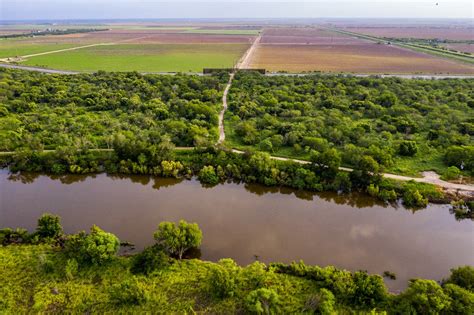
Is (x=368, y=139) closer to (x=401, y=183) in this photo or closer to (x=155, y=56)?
(x=401, y=183)

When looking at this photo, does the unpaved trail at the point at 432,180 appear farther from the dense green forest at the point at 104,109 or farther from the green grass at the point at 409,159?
the dense green forest at the point at 104,109

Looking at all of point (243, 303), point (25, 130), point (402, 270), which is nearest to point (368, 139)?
point (402, 270)

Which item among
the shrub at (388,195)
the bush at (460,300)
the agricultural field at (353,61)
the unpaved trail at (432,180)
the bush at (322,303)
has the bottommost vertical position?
the bush at (322,303)

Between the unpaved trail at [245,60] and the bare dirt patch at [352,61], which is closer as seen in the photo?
the bare dirt patch at [352,61]

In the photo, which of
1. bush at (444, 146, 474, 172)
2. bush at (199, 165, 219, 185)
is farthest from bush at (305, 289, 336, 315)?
bush at (444, 146, 474, 172)

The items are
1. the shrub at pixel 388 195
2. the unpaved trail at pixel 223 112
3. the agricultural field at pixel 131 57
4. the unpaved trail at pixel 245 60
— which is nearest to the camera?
the shrub at pixel 388 195

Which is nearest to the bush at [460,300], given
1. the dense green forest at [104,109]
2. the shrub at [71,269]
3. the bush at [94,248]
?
the bush at [94,248]
